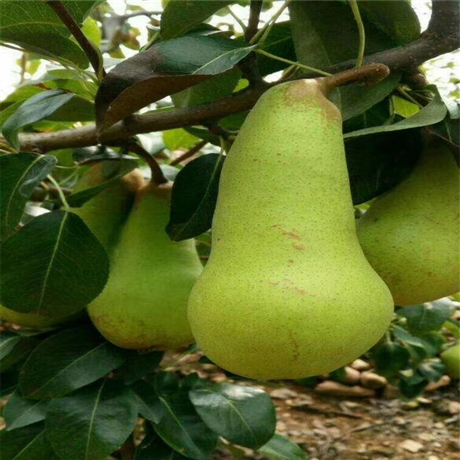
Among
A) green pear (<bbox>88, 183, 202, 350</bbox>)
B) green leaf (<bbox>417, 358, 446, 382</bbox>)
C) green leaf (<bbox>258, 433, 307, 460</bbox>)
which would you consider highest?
green pear (<bbox>88, 183, 202, 350</bbox>)

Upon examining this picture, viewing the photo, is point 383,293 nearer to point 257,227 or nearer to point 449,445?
point 257,227

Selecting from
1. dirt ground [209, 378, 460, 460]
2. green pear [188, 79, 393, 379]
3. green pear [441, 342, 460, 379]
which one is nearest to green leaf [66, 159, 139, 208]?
green pear [188, 79, 393, 379]

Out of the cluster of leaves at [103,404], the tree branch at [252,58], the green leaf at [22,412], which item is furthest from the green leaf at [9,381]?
the tree branch at [252,58]

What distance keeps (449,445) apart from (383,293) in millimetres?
1202

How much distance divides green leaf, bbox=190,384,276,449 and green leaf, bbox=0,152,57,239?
48cm

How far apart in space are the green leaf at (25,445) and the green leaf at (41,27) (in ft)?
2.00

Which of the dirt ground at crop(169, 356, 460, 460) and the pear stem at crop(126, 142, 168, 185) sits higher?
the pear stem at crop(126, 142, 168, 185)

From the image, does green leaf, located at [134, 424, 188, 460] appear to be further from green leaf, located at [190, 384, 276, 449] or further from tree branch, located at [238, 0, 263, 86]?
tree branch, located at [238, 0, 263, 86]

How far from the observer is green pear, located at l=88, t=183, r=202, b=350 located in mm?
757

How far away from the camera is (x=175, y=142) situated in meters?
1.20

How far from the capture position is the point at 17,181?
714 mm

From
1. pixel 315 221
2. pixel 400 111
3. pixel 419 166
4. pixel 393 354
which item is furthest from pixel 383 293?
pixel 393 354

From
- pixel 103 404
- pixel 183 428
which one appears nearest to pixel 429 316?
pixel 183 428

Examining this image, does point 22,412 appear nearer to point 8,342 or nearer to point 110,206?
point 8,342
